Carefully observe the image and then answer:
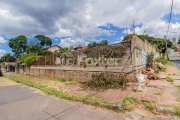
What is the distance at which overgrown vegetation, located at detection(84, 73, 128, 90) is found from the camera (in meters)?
6.15

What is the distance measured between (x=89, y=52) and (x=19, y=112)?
529 centimetres

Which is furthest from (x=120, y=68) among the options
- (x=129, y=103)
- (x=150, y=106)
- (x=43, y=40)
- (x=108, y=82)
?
(x=43, y=40)

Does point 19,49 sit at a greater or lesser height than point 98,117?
greater

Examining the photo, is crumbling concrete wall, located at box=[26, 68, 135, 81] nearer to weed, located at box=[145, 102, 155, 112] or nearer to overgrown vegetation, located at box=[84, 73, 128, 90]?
overgrown vegetation, located at box=[84, 73, 128, 90]

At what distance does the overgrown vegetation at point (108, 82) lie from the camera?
6151mm

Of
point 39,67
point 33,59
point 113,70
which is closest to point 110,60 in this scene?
point 113,70

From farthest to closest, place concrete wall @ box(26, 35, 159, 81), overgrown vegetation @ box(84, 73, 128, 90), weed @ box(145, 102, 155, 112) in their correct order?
concrete wall @ box(26, 35, 159, 81) < overgrown vegetation @ box(84, 73, 128, 90) < weed @ box(145, 102, 155, 112)

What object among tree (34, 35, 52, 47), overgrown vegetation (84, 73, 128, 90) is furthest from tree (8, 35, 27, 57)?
overgrown vegetation (84, 73, 128, 90)

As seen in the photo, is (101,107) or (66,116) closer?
(66,116)

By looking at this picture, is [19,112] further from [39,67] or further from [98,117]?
[39,67]

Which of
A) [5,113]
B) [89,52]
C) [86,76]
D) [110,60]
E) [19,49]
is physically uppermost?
[19,49]

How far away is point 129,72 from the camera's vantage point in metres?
6.49

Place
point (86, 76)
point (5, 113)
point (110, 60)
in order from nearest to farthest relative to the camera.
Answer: point (5, 113), point (110, 60), point (86, 76)

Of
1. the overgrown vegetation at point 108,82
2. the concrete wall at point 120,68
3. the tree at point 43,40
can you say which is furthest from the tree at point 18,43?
the overgrown vegetation at point 108,82
